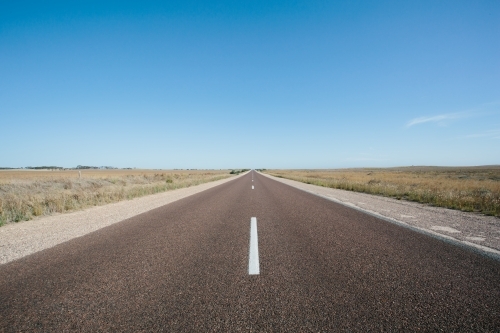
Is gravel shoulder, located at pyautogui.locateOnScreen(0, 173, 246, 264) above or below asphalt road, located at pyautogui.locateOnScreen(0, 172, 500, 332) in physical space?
below

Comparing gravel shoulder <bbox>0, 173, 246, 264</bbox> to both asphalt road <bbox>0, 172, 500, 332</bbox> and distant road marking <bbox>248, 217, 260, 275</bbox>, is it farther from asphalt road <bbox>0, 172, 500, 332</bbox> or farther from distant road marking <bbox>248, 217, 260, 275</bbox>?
distant road marking <bbox>248, 217, 260, 275</bbox>

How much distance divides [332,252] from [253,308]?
217 cm

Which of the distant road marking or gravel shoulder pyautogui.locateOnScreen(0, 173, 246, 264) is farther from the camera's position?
gravel shoulder pyautogui.locateOnScreen(0, 173, 246, 264)

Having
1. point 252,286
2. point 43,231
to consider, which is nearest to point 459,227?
point 252,286

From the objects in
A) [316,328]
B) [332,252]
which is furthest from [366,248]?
[316,328]

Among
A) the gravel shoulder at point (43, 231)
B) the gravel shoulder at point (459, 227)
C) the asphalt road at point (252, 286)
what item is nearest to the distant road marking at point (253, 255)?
the asphalt road at point (252, 286)

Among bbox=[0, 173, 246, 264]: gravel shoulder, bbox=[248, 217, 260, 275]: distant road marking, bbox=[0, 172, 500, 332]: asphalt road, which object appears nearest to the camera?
bbox=[0, 172, 500, 332]: asphalt road

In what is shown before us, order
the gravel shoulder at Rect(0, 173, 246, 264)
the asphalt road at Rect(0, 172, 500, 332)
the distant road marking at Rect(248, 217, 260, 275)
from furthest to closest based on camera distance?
the gravel shoulder at Rect(0, 173, 246, 264) < the distant road marking at Rect(248, 217, 260, 275) < the asphalt road at Rect(0, 172, 500, 332)

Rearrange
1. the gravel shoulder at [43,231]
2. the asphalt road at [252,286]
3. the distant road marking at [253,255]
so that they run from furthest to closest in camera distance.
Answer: the gravel shoulder at [43,231]
the distant road marking at [253,255]
the asphalt road at [252,286]

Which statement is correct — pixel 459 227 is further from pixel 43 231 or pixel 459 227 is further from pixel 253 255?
pixel 43 231

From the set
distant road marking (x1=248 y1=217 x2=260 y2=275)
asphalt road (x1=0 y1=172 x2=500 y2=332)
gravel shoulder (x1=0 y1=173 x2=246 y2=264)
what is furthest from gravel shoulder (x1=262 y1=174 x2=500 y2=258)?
gravel shoulder (x1=0 y1=173 x2=246 y2=264)

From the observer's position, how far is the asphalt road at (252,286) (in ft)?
7.27

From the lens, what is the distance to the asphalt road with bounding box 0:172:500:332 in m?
2.22

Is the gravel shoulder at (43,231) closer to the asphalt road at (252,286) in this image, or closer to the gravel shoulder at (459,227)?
the asphalt road at (252,286)
